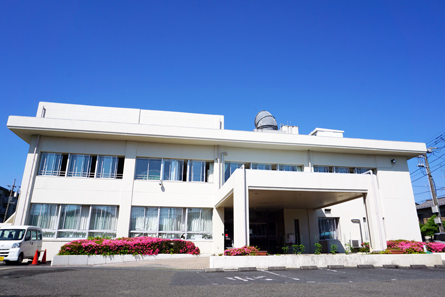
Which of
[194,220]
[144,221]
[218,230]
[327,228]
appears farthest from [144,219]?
[327,228]

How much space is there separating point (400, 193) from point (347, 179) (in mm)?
8730

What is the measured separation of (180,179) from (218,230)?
3.74 metres

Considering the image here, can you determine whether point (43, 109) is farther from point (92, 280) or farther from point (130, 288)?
point (130, 288)

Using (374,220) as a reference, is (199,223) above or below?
above

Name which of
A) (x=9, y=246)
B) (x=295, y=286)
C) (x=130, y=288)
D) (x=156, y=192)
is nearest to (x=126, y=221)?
(x=156, y=192)

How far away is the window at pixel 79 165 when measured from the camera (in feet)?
59.4

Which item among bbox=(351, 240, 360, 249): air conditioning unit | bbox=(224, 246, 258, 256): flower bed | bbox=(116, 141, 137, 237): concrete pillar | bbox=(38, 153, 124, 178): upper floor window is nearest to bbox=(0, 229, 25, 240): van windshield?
bbox=(116, 141, 137, 237): concrete pillar

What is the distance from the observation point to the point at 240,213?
12.6 meters

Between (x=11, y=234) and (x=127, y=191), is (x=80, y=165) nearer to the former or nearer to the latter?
(x=127, y=191)

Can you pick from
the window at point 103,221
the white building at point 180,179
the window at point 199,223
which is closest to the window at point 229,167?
the white building at point 180,179

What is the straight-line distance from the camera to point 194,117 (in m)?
21.3

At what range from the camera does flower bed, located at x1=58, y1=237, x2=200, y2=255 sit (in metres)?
13.7

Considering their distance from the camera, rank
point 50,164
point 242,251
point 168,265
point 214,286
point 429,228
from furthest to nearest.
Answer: point 429,228 → point 50,164 → point 168,265 → point 242,251 → point 214,286

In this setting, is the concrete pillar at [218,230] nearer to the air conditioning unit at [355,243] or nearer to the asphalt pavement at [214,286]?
the air conditioning unit at [355,243]
